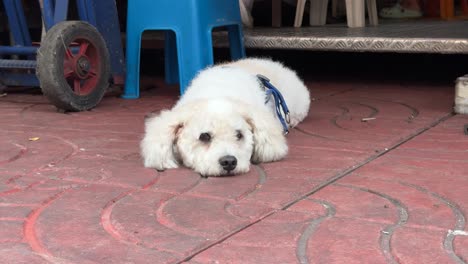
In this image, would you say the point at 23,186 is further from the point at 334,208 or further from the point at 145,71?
the point at 145,71

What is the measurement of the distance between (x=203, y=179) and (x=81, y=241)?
94 cm

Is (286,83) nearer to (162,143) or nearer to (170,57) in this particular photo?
(162,143)

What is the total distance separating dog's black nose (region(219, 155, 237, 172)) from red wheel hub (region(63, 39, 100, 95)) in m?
2.11

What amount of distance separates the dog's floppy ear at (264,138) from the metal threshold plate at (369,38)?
90.2 inches

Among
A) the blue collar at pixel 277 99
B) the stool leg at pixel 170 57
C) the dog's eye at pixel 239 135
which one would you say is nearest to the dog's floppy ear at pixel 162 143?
the dog's eye at pixel 239 135

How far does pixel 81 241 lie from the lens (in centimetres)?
264

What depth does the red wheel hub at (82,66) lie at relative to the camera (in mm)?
5258

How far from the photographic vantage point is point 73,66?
526 centimetres

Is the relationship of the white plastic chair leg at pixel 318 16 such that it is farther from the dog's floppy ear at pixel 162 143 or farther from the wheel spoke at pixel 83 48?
the dog's floppy ear at pixel 162 143

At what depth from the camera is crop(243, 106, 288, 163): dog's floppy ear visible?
3709 millimetres

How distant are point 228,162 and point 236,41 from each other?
2.96 meters

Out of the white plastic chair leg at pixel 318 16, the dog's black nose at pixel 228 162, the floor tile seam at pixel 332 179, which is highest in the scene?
the white plastic chair leg at pixel 318 16

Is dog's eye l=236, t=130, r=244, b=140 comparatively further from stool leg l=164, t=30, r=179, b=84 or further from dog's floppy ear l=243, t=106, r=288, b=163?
stool leg l=164, t=30, r=179, b=84

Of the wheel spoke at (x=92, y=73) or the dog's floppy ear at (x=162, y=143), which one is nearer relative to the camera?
the dog's floppy ear at (x=162, y=143)
